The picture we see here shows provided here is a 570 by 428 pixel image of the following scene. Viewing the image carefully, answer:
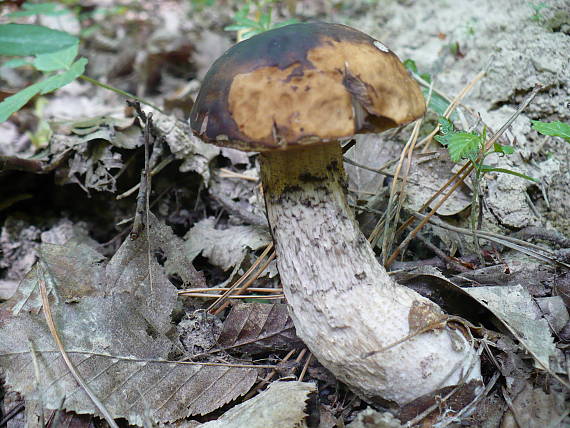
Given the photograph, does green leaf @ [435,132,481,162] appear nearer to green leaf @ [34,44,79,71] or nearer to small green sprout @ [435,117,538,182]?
small green sprout @ [435,117,538,182]

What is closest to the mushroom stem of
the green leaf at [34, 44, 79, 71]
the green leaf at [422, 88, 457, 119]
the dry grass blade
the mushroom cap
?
the mushroom cap

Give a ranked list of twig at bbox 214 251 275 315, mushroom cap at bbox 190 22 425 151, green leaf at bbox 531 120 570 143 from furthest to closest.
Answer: twig at bbox 214 251 275 315, green leaf at bbox 531 120 570 143, mushroom cap at bbox 190 22 425 151

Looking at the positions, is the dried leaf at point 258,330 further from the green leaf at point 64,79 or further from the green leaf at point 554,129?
the green leaf at point 64,79

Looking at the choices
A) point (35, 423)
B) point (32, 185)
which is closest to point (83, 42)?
point (32, 185)

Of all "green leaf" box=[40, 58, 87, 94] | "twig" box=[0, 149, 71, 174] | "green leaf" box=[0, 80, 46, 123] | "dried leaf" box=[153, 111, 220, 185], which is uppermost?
"green leaf" box=[40, 58, 87, 94]

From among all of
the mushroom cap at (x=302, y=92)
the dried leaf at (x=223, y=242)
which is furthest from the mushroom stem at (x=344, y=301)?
the dried leaf at (x=223, y=242)

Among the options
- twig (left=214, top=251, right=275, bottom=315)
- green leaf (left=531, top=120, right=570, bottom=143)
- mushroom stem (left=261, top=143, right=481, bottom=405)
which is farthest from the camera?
twig (left=214, top=251, right=275, bottom=315)

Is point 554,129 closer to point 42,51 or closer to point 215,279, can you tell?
point 215,279
